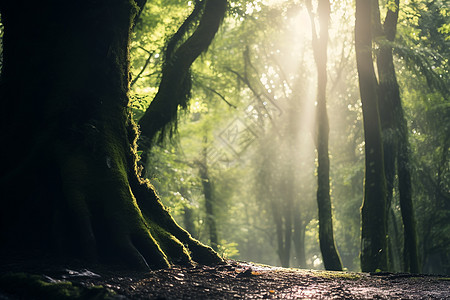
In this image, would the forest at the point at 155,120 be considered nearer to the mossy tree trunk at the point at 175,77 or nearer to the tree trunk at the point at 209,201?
the mossy tree trunk at the point at 175,77

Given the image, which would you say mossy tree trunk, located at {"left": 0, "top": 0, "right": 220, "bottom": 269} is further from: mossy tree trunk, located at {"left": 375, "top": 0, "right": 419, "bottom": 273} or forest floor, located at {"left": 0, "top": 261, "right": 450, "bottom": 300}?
mossy tree trunk, located at {"left": 375, "top": 0, "right": 419, "bottom": 273}

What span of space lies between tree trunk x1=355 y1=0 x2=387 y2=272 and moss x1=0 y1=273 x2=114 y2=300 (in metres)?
7.21

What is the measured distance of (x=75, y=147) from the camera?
559 cm

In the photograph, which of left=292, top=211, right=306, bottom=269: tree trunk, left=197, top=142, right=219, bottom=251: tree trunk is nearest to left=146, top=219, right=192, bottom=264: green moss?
left=197, top=142, right=219, bottom=251: tree trunk

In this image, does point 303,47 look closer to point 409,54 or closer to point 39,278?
point 409,54

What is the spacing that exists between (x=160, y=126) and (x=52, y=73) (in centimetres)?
376

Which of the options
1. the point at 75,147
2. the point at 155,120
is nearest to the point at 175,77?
the point at 155,120

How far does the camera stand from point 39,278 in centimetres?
403

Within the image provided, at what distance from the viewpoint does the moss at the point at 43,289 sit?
378 cm

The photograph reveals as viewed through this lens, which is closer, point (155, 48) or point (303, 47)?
point (155, 48)

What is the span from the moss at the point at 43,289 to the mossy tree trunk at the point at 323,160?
9.27 metres

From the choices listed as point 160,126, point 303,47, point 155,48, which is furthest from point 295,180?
point 160,126

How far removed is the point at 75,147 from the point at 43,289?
2.10m

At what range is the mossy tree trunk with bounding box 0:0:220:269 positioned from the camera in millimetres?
5160
